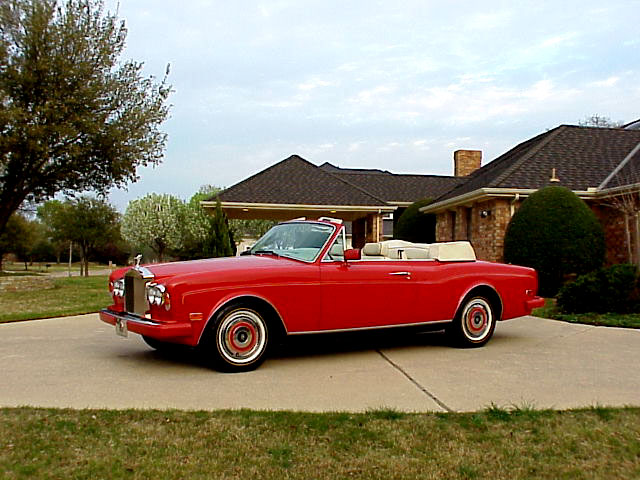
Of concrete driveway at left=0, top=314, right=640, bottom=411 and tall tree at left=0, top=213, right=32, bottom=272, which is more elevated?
tall tree at left=0, top=213, right=32, bottom=272

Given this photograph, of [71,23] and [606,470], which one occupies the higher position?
[71,23]

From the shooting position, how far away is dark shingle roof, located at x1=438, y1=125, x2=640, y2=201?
1572 cm

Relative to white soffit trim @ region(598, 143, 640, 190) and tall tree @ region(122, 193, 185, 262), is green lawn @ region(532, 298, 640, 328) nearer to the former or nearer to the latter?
white soffit trim @ region(598, 143, 640, 190)

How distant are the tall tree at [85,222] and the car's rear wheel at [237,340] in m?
28.3

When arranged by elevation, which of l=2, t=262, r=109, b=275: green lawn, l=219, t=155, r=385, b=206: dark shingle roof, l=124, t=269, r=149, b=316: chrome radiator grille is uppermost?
l=219, t=155, r=385, b=206: dark shingle roof

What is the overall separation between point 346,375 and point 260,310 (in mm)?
1050

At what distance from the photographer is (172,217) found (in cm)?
4138

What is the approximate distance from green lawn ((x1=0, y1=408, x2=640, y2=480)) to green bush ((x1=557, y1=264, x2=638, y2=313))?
5.73m

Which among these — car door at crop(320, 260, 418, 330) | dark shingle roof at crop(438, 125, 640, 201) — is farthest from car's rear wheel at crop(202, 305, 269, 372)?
dark shingle roof at crop(438, 125, 640, 201)

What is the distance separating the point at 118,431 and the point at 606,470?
9.65ft

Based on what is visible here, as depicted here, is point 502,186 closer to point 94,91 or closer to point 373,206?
point 373,206

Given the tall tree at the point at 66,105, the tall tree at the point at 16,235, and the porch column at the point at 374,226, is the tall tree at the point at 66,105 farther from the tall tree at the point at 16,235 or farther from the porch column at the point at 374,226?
the tall tree at the point at 16,235

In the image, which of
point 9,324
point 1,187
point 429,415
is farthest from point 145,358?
point 1,187

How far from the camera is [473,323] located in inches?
277
